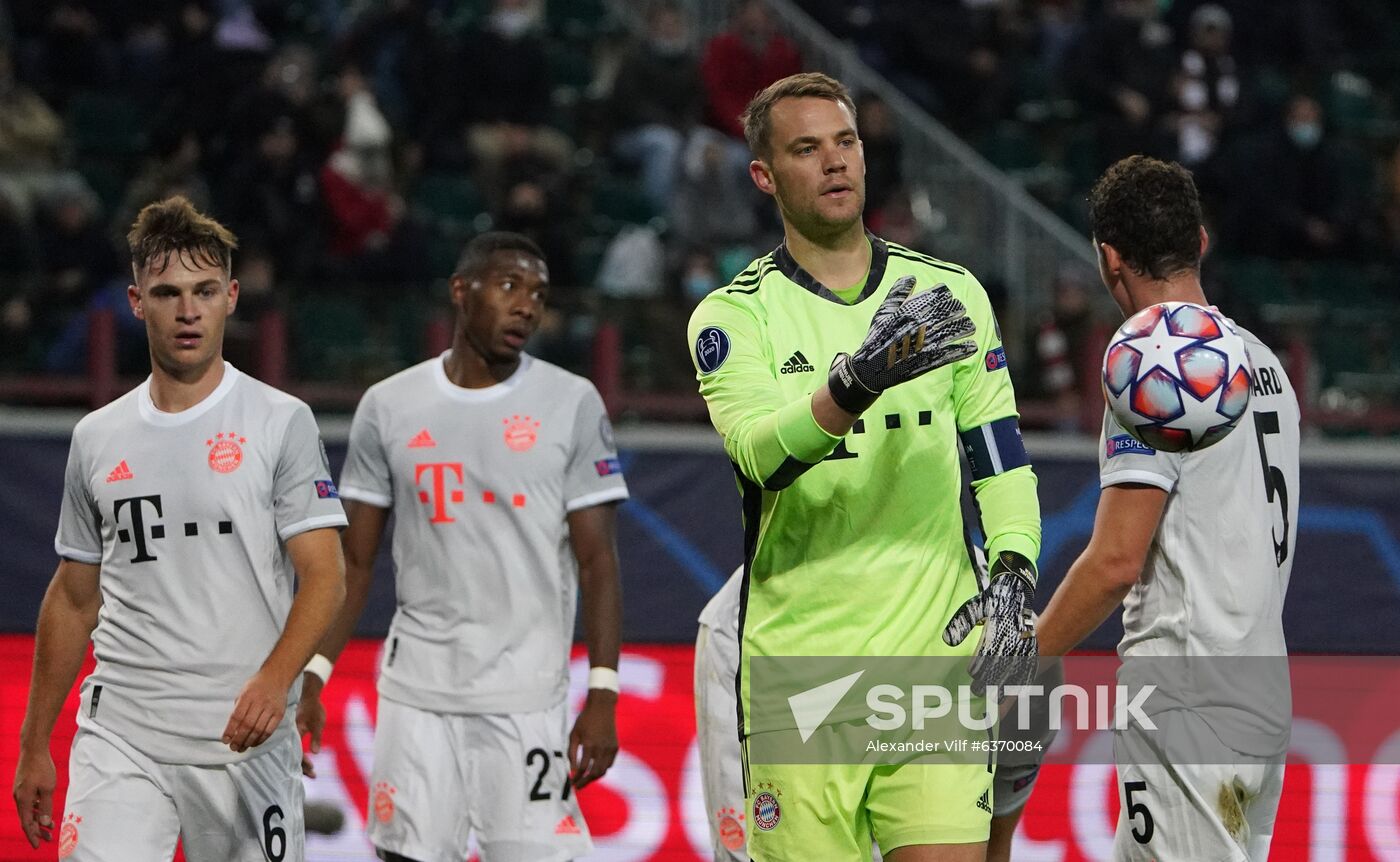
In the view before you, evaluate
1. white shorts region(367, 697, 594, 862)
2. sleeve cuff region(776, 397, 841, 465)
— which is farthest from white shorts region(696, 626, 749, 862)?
sleeve cuff region(776, 397, 841, 465)

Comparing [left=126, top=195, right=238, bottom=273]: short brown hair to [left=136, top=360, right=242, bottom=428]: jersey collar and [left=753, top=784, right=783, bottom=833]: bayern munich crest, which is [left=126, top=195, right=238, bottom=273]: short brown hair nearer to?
[left=136, top=360, right=242, bottom=428]: jersey collar

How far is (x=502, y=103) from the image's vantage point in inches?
510

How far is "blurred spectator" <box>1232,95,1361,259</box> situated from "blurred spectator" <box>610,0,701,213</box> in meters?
4.20

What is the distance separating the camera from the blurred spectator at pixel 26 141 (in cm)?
1203

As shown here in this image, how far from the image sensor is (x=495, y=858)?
19.1ft

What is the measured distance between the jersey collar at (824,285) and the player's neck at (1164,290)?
0.69 meters

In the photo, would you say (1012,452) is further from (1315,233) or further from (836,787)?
(1315,233)

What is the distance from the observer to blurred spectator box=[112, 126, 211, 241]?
11570 mm

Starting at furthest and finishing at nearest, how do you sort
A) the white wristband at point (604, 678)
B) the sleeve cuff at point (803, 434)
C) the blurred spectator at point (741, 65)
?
the blurred spectator at point (741, 65) < the white wristband at point (604, 678) < the sleeve cuff at point (803, 434)

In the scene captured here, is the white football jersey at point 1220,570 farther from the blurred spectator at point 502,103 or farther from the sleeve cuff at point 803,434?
the blurred spectator at point 502,103

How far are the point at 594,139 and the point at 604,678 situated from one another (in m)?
8.26

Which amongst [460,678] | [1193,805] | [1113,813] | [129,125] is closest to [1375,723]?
[1113,813]

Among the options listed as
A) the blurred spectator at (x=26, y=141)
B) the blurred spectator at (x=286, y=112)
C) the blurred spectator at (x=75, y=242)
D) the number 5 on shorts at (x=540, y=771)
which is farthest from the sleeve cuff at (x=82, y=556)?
the blurred spectator at (x=26, y=141)

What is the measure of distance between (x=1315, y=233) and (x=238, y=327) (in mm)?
7949
